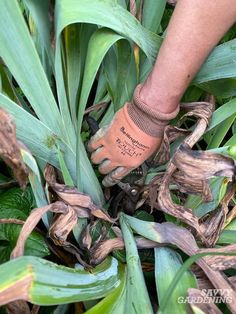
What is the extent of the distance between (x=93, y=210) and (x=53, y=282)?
0.23m

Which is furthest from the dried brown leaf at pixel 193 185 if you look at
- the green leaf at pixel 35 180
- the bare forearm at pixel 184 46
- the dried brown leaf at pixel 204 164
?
the green leaf at pixel 35 180

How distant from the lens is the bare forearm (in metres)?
0.71

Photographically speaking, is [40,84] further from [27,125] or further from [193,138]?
[193,138]

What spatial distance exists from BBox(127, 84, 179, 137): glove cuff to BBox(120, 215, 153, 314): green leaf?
0.20 metres

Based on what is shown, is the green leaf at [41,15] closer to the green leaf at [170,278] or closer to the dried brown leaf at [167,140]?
the dried brown leaf at [167,140]

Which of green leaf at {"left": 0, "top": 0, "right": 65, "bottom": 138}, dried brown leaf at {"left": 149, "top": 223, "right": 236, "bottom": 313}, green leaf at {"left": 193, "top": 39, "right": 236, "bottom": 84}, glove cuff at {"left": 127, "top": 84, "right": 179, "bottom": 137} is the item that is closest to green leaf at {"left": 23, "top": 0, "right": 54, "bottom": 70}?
green leaf at {"left": 0, "top": 0, "right": 65, "bottom": 138}

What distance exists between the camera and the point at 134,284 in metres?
0.76

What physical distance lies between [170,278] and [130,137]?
27 centimetres

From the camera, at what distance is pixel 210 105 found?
2.91 feet

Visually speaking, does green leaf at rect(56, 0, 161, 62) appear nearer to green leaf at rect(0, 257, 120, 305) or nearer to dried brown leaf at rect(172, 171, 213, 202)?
dried brown leaf at rect(172, 171, 213, 202)

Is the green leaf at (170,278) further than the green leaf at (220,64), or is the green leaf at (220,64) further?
the green leaf at (220,64)

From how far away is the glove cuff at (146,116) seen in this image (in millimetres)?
837

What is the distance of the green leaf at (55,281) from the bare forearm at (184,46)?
33 cm

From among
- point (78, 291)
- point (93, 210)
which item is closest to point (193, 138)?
point (93, 210)
